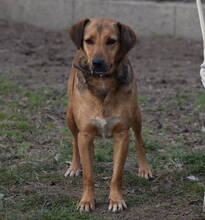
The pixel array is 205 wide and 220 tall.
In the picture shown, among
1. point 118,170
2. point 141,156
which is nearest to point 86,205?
point 118,170

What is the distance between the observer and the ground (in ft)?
17.9

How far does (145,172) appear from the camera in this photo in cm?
623

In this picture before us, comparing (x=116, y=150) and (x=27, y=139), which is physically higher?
(x=116, y=150)

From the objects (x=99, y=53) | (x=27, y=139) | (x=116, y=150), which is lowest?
(x=27, y=139)

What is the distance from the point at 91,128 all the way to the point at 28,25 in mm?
8531

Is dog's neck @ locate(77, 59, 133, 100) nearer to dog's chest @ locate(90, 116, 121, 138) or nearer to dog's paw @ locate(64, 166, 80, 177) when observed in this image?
dog's chest @ locate(90, 116, 121, 138)

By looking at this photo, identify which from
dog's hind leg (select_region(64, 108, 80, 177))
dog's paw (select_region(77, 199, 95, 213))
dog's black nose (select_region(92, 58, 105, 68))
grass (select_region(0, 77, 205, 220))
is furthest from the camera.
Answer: dog's hind leg (select_region(64, 108, 80, 177))

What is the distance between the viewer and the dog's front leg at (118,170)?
17.7 feet

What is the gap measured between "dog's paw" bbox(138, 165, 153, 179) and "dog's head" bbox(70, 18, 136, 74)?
1.24 metres

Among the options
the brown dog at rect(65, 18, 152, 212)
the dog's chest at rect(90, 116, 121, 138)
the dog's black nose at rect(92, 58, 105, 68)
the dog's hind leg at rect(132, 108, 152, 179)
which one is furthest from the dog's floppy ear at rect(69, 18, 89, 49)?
the dog's hind leg at rect(132, 108, 152, 179)

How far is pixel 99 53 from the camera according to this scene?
204 inches

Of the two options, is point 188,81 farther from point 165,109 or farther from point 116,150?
point 116,150

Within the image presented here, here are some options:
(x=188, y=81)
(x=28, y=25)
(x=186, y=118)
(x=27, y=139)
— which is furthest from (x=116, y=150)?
(x=28, y=25)

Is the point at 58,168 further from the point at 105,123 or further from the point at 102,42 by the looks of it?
the point at 102,42
